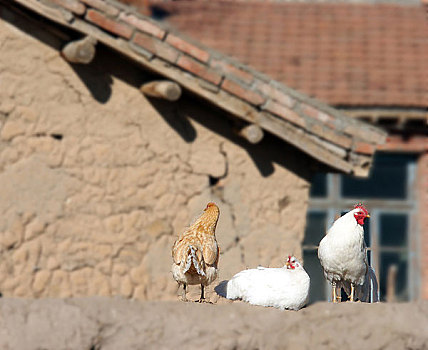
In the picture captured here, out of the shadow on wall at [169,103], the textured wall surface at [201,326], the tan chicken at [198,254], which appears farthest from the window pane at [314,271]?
the textured wall surface at [201,326]

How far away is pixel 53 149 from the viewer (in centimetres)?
644

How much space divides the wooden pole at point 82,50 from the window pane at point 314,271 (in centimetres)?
202

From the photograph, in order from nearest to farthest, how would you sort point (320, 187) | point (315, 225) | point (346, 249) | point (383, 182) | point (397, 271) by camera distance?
point (346, 249) → point (315, 225) → point (397, 271) → point (320, 187) → point (383, 182)

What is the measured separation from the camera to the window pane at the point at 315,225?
1029 centimetres

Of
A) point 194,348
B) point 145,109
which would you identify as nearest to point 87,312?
point 194,348

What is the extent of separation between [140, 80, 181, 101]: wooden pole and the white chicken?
252 centimetres

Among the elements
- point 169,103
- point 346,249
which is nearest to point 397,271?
point 169,103

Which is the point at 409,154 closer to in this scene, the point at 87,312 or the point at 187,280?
the point at 187,280

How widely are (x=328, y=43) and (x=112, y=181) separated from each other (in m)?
5.95

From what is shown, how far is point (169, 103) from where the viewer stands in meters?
6.80

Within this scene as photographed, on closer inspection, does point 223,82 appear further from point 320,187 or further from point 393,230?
point 393,230

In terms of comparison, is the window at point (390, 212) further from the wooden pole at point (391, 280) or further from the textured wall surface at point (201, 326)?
the textured wall surface at point (201, 326)

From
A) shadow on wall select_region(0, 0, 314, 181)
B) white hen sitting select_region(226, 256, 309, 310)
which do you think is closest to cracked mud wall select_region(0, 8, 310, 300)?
shadow on wall select_region(0, 0, 314, 181)

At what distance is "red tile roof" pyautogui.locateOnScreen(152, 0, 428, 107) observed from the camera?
10.6 m
